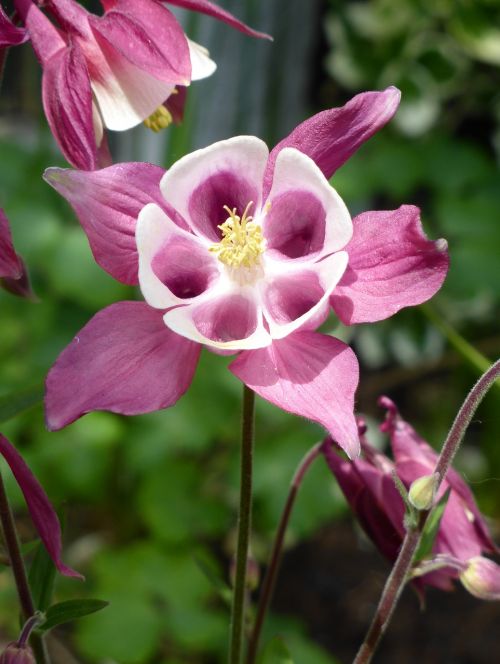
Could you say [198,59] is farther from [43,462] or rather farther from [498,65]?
[498,65]

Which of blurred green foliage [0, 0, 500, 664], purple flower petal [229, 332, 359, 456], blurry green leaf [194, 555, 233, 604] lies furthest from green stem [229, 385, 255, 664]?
blurred green foliage [0, 0, 500, 664]

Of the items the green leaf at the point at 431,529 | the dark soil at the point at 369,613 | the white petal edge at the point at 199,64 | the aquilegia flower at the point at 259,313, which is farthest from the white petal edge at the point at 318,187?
the dark soil at the point at 369,613

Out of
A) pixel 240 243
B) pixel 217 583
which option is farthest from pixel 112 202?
pixel 217 583

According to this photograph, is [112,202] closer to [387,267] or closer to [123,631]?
[387,267]

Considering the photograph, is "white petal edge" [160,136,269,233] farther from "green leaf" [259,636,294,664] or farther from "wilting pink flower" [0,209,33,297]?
"green leaf" [259,636,294,664]

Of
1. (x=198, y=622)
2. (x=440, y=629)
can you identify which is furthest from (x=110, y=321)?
(x=440, y=629)
